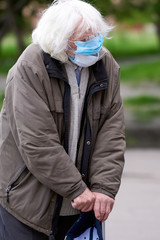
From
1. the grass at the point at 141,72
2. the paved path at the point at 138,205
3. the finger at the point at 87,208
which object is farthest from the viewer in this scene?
the grass at the point at 141,72

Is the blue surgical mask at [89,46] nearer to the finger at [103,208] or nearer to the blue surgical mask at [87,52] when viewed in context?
the blue surgical mask at [87,52]

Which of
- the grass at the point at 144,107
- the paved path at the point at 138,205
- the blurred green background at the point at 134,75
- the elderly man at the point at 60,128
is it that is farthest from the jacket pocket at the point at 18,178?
the grass at the point at 144,107

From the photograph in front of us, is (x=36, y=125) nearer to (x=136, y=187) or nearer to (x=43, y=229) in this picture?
(x=43, y=229)

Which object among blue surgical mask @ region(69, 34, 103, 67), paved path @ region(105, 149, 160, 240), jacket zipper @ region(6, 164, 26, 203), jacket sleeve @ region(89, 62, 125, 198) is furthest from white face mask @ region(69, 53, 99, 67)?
paved path @ region(105, 149, 160, 240)

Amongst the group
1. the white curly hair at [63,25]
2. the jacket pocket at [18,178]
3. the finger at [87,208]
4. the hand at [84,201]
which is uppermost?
the white curly hair at [63,25]

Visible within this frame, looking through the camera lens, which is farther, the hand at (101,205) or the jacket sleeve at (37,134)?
the hand at (101,205)

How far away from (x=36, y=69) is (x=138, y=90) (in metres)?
13.3

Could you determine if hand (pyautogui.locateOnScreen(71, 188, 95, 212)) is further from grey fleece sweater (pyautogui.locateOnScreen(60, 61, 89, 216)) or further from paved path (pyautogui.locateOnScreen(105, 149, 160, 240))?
paved path (pyautogui.locateOnScreen(105, 149, 160, 240))

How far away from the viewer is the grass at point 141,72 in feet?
58.0

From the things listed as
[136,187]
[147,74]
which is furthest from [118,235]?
[147,74]

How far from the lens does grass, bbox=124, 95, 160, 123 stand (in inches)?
472

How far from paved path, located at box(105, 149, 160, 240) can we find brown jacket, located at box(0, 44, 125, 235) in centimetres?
252

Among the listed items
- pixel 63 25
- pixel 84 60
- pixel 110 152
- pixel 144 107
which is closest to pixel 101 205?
pixel 110 152

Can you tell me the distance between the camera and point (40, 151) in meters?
2.79
